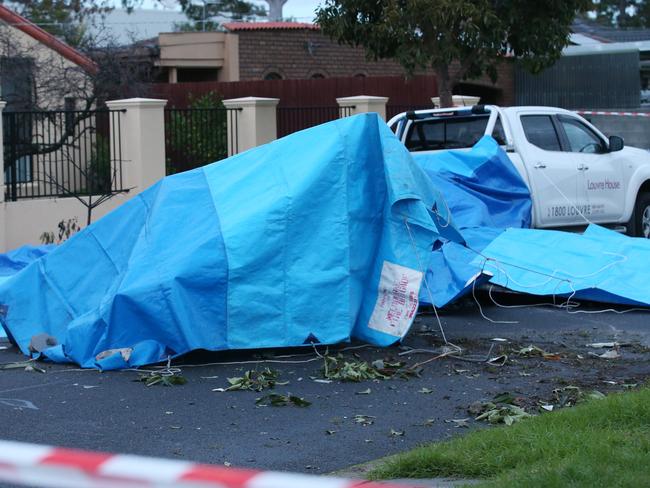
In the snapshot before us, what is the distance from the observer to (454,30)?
16578 millimetres

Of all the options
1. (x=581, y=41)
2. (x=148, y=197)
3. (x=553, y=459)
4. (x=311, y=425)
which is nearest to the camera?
(x=553, y=459)

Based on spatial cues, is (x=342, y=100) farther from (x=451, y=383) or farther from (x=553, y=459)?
(x=553, y=459)

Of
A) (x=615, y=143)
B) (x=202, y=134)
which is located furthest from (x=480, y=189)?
(x=202, y=134)

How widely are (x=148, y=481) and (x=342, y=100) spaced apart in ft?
54.9

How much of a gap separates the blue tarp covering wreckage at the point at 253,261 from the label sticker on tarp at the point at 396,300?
0.4 inches

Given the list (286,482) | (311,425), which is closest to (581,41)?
(311,425)

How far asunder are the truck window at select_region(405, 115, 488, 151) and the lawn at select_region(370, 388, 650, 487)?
730 cm

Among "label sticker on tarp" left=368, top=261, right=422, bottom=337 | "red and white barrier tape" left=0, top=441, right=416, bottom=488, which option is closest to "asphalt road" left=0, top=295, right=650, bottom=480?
"label sticker on tarp" left=368, top=261, right=422, bottom=337

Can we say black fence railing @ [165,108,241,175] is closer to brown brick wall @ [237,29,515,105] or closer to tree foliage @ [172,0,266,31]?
brown brick wall @ [237,29,515,105]

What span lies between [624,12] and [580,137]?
152 feet

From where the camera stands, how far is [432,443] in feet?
20.2

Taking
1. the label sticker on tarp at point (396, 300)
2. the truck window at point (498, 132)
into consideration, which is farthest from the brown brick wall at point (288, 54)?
the label sticker on tarp at point (396, 300)

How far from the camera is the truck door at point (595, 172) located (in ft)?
44.3

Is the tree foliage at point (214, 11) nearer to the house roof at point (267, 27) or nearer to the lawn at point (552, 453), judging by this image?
the house roof at point (267, 27)
